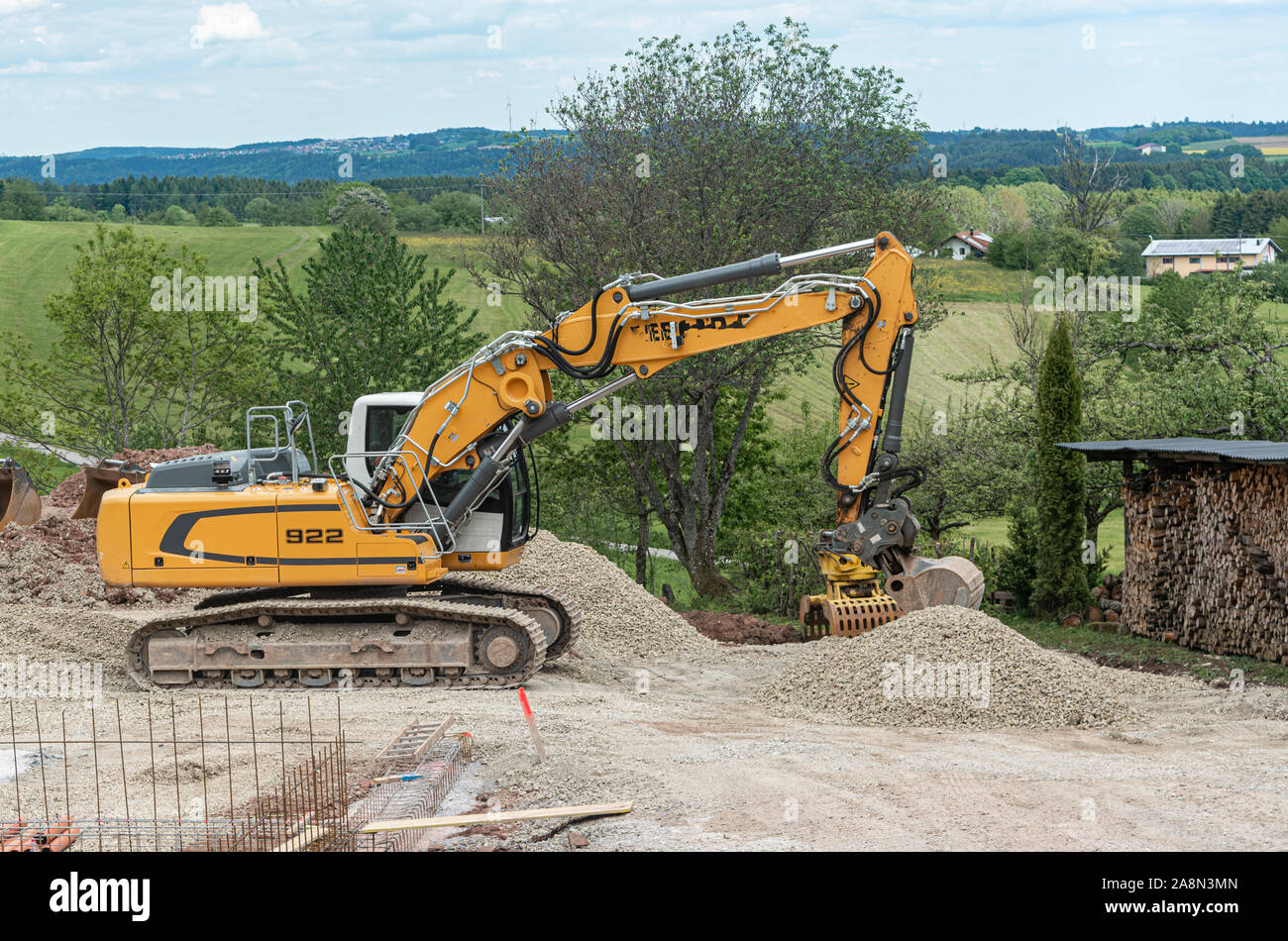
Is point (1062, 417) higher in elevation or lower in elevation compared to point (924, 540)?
higher

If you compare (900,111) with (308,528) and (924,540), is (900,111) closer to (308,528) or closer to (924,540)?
(924,540)

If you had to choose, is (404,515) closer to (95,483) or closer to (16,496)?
(95,483)

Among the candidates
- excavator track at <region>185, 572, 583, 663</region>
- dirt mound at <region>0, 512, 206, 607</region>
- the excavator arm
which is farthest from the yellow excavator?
dirt mound at <region>0, 512, 206, 607</region>

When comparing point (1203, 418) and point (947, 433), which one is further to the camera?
point (947, 433)

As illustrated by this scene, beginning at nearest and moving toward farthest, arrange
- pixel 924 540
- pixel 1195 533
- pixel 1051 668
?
pixel 1051 668, pixel 1195 533, pixel 924 540

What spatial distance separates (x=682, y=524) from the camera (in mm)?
24875

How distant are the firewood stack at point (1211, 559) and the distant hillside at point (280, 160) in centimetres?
6250

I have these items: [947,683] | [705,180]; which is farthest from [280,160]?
[947,683]

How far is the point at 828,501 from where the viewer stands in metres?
24.7

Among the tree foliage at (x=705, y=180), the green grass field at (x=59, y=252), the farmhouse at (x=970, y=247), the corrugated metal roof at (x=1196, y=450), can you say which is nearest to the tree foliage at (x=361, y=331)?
the tree foliage at (x=705, y=180)
